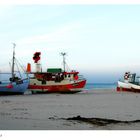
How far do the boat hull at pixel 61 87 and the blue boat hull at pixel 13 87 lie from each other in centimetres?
288

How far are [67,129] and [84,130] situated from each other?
21.4 inches

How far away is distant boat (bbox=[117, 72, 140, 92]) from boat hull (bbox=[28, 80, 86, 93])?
8.22m

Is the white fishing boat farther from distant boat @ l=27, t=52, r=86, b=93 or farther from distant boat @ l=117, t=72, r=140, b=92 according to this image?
distant boat @ l=27, t=52, r=86, b=93

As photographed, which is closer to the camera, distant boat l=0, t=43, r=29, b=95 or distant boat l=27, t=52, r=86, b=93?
distant boat l=0, t=43, r=29, b=95

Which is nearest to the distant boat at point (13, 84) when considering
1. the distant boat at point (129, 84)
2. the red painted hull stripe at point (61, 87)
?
the red painted hull stripe at point (61, 87)

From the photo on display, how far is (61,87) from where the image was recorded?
39844 mm

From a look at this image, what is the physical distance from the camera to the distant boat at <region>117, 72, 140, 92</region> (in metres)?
44.9

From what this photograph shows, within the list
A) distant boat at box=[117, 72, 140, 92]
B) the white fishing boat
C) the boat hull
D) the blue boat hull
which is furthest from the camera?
the white fishing boat

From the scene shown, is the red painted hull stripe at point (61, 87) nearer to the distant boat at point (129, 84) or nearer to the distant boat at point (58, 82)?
the distant boat at point (58, 82)

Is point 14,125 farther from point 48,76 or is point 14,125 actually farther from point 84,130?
point 48,76

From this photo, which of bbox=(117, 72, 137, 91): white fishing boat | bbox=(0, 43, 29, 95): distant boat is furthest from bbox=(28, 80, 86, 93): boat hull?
bbox=(117, 72, 137, 91): white fishing boat

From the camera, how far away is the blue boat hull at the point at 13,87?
115 ft

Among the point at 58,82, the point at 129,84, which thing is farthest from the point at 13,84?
the point at 129,84
